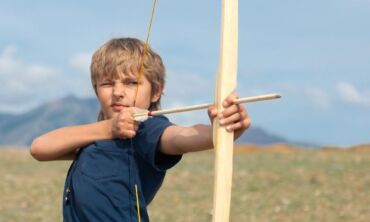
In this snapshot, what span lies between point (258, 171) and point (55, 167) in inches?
173

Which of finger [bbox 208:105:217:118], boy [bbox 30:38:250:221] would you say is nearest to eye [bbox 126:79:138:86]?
boy [bbox 30:38:250:221]

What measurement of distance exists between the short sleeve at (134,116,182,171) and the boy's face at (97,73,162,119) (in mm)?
124

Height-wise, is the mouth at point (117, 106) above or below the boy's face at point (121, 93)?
below

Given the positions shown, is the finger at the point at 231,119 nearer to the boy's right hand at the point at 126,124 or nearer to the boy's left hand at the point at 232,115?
the boy's left hand at the point at 232,115

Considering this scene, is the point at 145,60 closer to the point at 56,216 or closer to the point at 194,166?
the point at 56,216

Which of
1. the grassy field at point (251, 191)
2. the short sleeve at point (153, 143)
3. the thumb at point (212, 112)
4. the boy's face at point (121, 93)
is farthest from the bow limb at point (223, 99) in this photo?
the grassy field at point (251, 191)

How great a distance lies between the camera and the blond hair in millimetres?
3244

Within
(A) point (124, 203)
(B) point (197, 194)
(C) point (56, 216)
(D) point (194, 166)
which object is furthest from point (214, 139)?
(D) point (194, 166)

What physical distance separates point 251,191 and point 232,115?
8.36 m

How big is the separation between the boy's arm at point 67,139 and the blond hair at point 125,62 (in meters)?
0.23

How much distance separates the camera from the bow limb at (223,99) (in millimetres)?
2705

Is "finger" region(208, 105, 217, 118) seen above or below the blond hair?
below

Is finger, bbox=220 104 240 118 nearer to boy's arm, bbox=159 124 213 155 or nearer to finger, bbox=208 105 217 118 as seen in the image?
finger, bbox=208 105 217 118

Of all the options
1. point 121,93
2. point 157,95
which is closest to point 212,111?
point 121,93
